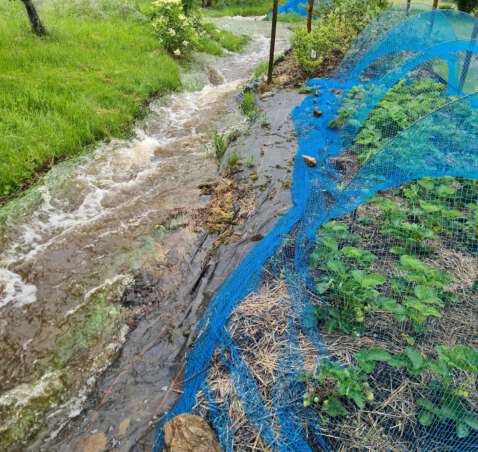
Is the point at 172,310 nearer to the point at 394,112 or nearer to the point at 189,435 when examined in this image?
→ the point at 189,435

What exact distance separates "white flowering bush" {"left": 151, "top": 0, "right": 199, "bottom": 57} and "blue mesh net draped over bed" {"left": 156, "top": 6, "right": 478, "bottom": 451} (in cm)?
807

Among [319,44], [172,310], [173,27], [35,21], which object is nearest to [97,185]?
[172,310]

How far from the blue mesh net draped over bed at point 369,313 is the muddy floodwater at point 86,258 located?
853mm

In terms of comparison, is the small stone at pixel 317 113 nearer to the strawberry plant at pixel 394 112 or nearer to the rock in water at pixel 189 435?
the strawberry plant at pixel 394 112

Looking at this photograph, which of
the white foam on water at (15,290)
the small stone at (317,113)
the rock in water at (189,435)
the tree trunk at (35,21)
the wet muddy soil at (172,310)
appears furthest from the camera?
the tree trunk at (35,21)

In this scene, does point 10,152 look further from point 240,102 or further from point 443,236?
point 443,236

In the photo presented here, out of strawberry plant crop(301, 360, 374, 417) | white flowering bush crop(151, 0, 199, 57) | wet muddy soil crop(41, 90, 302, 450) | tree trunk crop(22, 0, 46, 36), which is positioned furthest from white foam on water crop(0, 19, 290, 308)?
tree trunk crop(22, 0, 46, 36)

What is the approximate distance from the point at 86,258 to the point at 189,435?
8.07ft

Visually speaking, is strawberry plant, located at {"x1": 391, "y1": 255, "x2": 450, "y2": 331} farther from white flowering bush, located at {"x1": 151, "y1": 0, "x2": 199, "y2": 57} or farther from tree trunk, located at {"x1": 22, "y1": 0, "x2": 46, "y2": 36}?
tree trunk, located at {"x1": 22, "y1": 0, "x2": 46, "y2": 36}

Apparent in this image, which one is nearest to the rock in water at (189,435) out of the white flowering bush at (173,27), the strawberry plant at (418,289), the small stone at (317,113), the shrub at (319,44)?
the strawberry plant at (418,289)

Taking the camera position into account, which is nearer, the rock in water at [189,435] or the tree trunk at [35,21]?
the rock in water at [189,435]

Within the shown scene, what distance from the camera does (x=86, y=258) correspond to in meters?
4.01

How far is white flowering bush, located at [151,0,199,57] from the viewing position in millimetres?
9797

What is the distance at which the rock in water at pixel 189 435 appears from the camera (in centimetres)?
211
